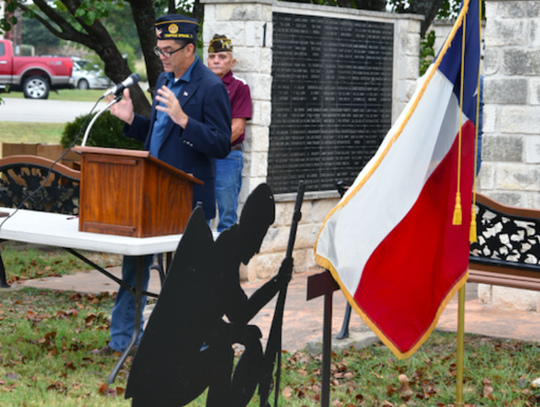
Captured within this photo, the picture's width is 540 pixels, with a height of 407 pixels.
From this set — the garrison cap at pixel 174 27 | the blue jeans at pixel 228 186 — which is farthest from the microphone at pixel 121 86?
the blue jeans at pixel 228 186

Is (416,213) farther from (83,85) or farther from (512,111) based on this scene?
(83,85)

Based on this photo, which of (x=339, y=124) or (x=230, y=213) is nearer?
(x=230, y=213)

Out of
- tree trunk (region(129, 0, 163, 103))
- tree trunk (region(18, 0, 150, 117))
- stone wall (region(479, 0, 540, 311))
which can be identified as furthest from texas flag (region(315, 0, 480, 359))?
tree trunk (region(129, 0, 163, 103))

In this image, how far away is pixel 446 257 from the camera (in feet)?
12.0

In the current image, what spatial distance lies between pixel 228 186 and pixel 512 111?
2444 mm

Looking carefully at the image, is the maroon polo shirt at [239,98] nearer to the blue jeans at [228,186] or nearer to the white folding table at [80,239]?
the blue jeans at [228,186]

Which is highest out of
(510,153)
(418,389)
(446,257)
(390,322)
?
(510,153)

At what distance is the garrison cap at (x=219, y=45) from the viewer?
685 centimetres

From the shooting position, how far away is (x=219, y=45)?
22.5 feet

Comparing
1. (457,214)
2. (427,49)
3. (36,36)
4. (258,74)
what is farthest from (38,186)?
(36,36)

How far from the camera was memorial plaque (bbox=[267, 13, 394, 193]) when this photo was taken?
7590 mm

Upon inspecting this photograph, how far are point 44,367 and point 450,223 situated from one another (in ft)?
8.33

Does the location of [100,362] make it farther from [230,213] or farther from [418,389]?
[230,213]

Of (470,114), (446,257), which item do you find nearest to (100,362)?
(446,257)
